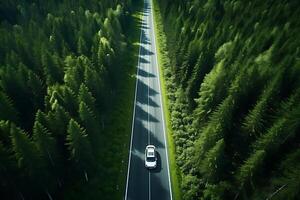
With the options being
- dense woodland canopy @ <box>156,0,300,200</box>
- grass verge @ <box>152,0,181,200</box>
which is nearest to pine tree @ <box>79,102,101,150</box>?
grass verge @ <box>152,0,181,200</box>

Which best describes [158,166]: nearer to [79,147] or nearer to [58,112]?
[79,147]

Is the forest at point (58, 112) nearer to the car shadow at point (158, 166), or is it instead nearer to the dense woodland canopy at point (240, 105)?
the car shadow at point (158, 166)

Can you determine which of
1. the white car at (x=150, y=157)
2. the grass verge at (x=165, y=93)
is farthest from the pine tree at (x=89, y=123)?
the grass verge at (x=165, y=93)

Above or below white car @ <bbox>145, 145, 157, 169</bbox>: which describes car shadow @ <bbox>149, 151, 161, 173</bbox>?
below

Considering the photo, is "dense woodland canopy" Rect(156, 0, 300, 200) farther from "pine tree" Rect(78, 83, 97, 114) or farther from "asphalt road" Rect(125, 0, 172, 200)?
"pine tree" Rect(78, 83, 97, 114)

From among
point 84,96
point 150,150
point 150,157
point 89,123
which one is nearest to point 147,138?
point 150,150

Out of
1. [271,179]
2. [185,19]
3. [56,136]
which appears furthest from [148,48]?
[271,179]

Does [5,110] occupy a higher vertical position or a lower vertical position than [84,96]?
lower
